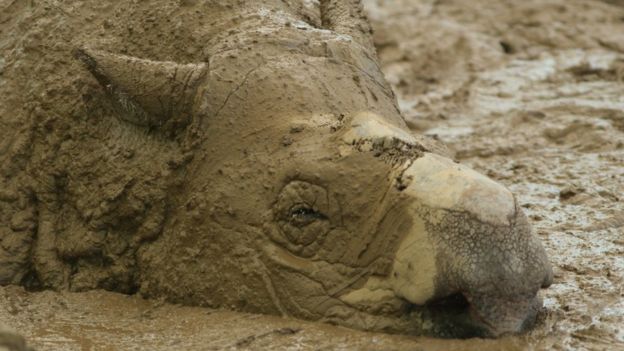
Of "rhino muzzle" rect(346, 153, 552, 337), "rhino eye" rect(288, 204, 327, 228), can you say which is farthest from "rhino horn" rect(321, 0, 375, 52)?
"rhino muzzle" rect(346, 153, 552, 337)

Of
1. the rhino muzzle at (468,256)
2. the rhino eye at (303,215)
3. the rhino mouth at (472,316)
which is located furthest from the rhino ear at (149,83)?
the rhino mouth at (472,316)

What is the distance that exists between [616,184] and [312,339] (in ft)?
9.17

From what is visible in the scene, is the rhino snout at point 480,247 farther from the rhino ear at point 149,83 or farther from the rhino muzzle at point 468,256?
the rhino ear at point 149,83

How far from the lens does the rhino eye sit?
3949 mm

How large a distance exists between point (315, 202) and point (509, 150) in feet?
10.8

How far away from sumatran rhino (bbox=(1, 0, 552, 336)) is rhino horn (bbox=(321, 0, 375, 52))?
0.69 ft

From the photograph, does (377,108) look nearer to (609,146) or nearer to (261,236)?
(261,236)

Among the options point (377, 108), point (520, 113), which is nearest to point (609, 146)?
point (520, 113)

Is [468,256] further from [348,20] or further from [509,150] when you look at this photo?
[509,150]

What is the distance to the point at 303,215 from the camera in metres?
3.96

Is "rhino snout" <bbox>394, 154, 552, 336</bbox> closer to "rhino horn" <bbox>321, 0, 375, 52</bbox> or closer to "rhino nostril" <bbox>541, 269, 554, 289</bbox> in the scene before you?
"rhino nostril" <bbox>541, 269, 554, 289</bbox>

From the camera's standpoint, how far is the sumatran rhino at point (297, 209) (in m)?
3.66

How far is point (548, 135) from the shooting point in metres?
7.15

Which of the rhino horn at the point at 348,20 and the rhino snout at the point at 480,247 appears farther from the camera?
the rhino horn at the point at 348,20
